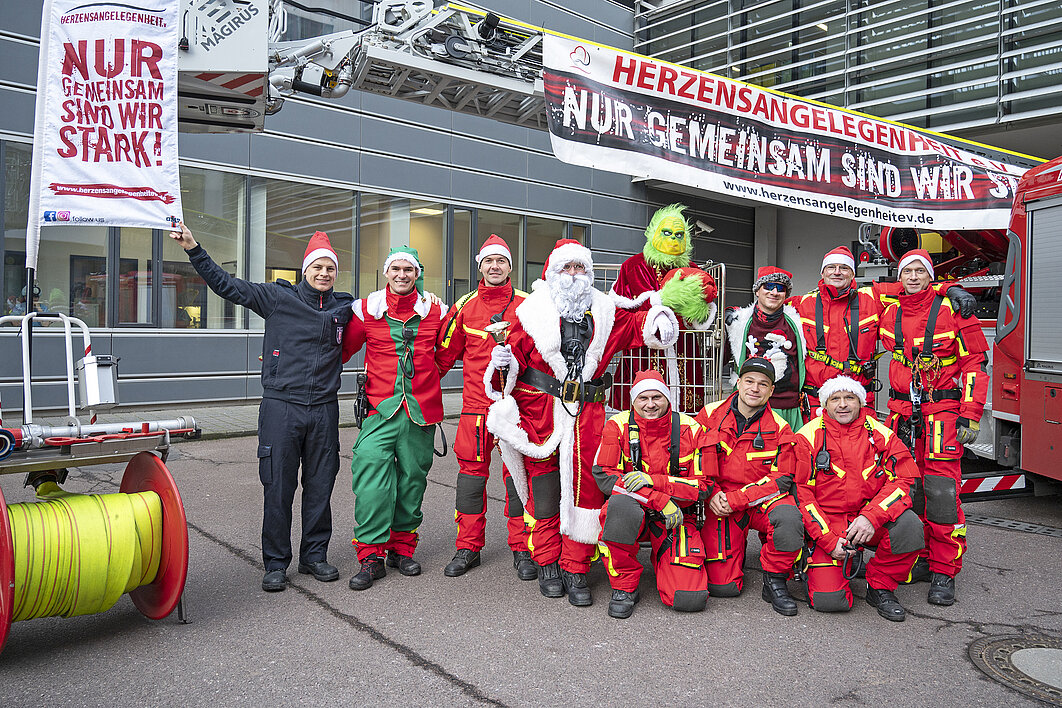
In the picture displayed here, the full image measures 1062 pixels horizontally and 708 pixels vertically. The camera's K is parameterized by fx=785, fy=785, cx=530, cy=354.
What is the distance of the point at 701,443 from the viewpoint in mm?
4645

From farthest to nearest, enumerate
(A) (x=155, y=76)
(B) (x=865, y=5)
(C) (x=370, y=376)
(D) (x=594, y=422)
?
(B) (x=865, y=5) < (C) (x=370, y=376) < (D) (x=594, y=422) < (A) (x=155, y=76)

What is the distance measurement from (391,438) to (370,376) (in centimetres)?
44

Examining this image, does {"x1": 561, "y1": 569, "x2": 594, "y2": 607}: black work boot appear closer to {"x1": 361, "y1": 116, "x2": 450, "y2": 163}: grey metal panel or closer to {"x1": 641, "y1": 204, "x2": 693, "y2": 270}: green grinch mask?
{"x1": 641, "y1": 204, "x2": 693, "y2": 270}: green grinch mask

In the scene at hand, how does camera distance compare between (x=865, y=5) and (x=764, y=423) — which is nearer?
(x=764, y=423)

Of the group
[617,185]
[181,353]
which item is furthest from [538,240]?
[181,353]

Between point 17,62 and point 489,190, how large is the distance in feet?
27.0

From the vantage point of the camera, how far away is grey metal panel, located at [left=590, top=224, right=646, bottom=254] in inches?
722

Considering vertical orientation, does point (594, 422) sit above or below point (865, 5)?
below

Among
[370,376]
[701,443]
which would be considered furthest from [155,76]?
[701,443]

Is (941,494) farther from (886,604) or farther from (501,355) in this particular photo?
(501,355)

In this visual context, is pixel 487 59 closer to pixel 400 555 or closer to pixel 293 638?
pixel 400 555

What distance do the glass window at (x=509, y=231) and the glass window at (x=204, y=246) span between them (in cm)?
496

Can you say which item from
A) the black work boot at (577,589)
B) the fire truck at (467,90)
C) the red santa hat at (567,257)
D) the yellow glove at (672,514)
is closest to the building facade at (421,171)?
the fire truck at (467,90)

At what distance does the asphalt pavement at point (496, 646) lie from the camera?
334cm
